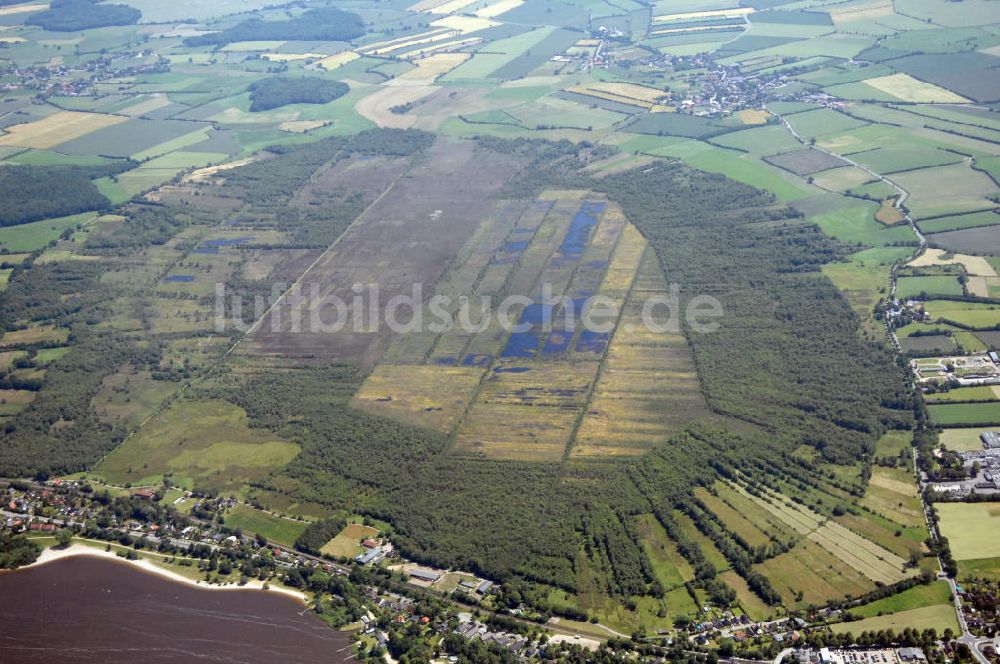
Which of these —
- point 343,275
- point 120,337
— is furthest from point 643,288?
point 120,337

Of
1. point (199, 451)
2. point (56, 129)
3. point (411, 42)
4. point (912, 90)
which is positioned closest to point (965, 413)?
point (199, 451)

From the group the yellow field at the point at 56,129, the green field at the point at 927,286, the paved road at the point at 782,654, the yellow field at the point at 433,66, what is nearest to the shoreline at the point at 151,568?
the paved road at the point at 782,654

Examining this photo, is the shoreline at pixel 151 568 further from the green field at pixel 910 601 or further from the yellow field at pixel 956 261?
the yellow field at pixel 956 261

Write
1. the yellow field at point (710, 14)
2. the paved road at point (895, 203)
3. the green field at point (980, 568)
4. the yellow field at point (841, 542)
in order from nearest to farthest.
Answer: the green field at point (980, 568)
the yellow field at point (841, 542)
the paved road at point (895, 203)
the yellow field at point (710, 14)

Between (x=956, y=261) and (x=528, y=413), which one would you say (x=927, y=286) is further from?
(x=528, y=413)

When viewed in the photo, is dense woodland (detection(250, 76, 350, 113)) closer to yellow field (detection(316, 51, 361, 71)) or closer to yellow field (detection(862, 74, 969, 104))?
yellow field (detection(316, 51, 361, 71))

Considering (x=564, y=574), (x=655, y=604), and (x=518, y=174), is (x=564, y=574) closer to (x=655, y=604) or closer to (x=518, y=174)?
(x=655, y=604)

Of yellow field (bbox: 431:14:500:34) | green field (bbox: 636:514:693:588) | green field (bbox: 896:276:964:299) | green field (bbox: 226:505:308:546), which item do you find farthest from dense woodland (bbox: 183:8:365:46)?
green field (bbox: 636:514:693:588)
